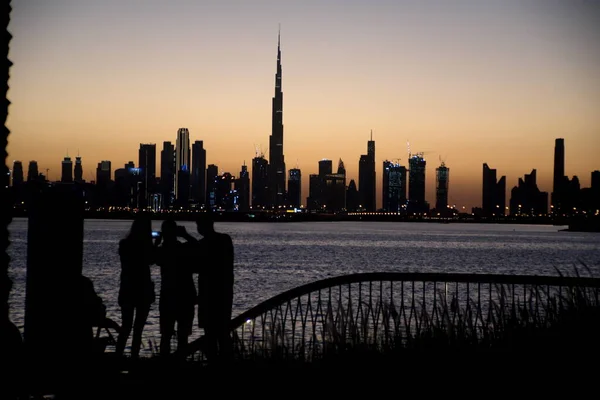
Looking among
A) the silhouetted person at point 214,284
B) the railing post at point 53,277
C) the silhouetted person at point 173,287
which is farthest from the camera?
the silhouetted person at point 173,287

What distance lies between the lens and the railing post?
814 cm

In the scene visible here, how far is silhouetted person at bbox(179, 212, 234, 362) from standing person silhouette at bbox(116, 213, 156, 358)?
29.4 inches

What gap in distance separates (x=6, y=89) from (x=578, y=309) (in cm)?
735

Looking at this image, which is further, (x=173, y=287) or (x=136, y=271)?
(x=136, y=271)

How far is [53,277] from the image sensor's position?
826 cm

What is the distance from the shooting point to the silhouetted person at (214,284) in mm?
10023

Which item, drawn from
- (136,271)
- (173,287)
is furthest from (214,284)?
(136,271)

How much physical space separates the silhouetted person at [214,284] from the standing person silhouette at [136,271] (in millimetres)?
746

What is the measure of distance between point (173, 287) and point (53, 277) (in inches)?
93.6

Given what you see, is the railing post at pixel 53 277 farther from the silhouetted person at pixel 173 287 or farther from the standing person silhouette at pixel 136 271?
the standing person silhouette at pixel 136 271

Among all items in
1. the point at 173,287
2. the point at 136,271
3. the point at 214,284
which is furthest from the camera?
the point at 136,271

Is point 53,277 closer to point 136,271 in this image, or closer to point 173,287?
point 173,287

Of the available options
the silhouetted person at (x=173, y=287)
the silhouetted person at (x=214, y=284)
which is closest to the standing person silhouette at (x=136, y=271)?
the silhouetted person at (x=173, y=287)

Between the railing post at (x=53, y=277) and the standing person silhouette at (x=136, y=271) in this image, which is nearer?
the railing post at (x=53, y=277)
